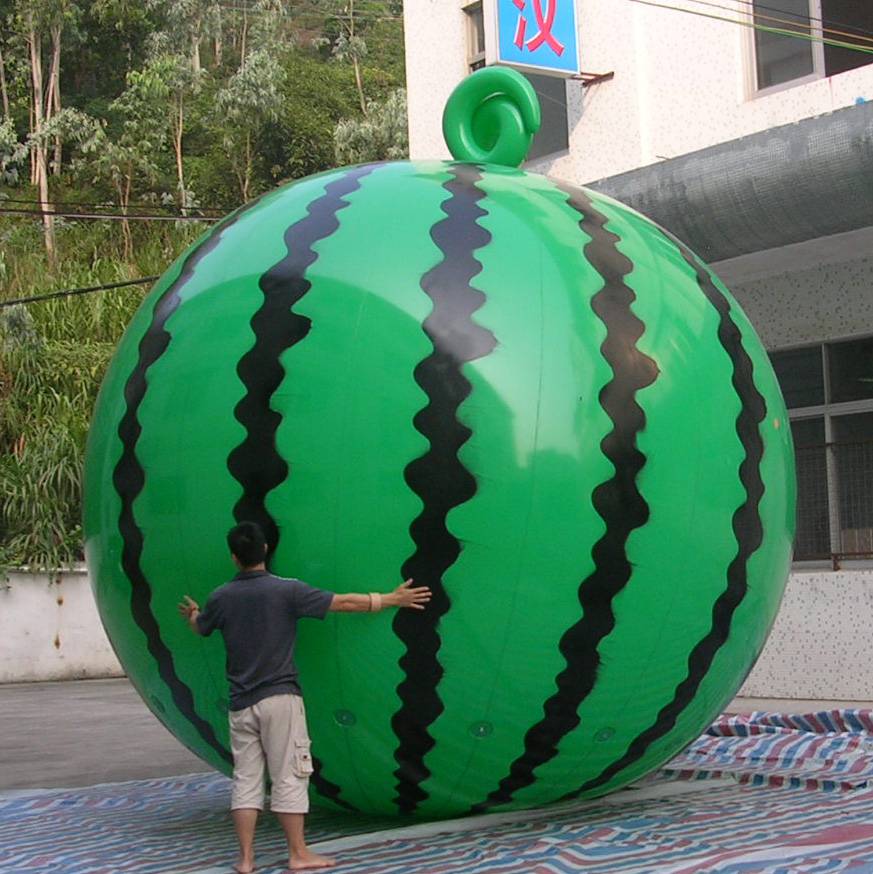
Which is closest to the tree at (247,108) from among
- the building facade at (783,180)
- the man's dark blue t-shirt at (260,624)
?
the building facade at (783,180)

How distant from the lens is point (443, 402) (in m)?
4.27

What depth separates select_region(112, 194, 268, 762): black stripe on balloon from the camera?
465 centimetres

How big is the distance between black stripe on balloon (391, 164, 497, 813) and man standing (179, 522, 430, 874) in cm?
8

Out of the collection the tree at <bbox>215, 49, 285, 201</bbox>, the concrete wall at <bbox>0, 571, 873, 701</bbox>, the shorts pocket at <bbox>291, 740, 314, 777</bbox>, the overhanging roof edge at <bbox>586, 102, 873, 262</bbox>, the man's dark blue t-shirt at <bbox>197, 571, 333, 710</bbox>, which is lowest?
the concrete wall at <bbox>0, 571, 873, 701</bbox>

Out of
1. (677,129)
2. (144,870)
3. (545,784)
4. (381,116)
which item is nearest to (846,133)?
(677,129)

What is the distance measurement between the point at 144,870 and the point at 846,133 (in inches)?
273

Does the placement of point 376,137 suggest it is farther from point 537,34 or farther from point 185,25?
point 537,34

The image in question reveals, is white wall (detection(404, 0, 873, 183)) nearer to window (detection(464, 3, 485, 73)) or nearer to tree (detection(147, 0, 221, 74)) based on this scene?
window (detection(464, 3, 485, 73))

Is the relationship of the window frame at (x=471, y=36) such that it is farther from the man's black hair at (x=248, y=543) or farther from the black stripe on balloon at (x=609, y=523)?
the man's black hair at (x=248, y=543)

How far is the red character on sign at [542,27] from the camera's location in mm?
12812

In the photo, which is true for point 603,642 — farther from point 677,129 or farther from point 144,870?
point 677,129

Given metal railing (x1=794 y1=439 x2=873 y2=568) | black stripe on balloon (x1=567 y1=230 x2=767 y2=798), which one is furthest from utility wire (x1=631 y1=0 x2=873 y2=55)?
black stripe on balloon (x1=567 y1=230 x2=767 y2=798)

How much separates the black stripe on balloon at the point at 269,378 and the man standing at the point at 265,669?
0.11 meters

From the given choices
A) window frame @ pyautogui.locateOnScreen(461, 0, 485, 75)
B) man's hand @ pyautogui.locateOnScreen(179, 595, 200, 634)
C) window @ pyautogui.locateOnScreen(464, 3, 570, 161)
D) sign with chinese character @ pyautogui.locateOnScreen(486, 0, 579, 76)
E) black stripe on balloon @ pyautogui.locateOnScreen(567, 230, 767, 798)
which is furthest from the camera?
window frame @ pyautogui.locateOnScreen(461, 0, 485, 75)
